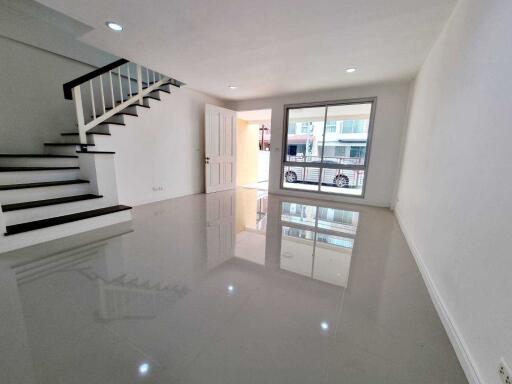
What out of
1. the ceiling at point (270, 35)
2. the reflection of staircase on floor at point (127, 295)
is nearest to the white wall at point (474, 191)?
the ceiling at point (270, 35)

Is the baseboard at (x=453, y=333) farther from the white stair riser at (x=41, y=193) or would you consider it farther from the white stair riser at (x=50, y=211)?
the white stair riser at (x=41, y=193)

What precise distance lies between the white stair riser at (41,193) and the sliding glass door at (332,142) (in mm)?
4151

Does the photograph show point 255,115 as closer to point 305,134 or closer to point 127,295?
point 305,134

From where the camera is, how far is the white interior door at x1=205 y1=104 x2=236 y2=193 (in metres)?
5.14

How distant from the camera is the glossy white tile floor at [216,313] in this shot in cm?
103

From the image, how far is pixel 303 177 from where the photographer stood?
6.10m

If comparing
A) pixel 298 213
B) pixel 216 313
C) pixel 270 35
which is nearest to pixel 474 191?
pixel 216 313

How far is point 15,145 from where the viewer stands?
332 centimetres

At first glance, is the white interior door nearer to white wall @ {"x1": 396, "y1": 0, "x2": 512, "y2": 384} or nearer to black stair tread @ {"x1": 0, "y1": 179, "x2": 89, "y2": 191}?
black stair tread @ {"x1": 0, "y1": 179, "x2": 89, "y2": 191}

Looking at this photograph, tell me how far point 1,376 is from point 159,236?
1718mm

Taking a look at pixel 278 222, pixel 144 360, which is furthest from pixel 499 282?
pixel 278 222

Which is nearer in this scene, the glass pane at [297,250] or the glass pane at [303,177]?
the glass pane at [297,250]

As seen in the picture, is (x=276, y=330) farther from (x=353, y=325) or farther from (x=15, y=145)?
(x=15, y=145)

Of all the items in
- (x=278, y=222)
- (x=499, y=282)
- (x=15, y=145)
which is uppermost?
(x=15, y=145)
